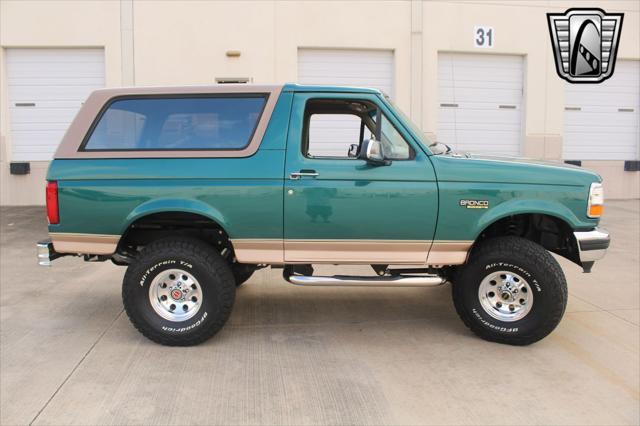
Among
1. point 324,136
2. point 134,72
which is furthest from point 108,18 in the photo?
point 324,136

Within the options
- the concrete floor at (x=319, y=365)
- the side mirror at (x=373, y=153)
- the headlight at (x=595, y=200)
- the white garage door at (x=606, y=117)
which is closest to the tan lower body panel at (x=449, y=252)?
the concrete floor at (x=319, y=365)

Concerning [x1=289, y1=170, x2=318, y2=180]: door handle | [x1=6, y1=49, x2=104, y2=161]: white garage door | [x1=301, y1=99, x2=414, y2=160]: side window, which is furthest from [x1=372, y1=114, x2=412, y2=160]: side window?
[x1=6, y1=49, x2=104, y2=161]: white garage door

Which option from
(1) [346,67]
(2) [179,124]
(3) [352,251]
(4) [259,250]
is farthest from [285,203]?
(1) [346,67]

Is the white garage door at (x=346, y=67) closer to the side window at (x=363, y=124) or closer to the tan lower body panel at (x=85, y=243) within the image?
the side window at (x=363, y=124)

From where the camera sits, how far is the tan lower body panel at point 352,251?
444cm

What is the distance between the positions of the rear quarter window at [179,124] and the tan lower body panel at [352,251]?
89 cm

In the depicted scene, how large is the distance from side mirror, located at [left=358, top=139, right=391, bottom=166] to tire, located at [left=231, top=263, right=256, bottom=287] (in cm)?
156

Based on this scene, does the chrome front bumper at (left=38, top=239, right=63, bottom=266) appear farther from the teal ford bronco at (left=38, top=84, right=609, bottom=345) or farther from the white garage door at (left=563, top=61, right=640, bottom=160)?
the white garage door at (left=563, top=61, right=640, bottom=160)

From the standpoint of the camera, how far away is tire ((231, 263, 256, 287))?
5.13 meters

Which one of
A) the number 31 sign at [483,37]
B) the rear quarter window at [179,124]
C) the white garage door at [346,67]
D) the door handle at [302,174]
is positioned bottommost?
the door handle at [302,174]

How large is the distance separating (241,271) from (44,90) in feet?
32.4

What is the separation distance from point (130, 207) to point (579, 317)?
4259 millimetres
